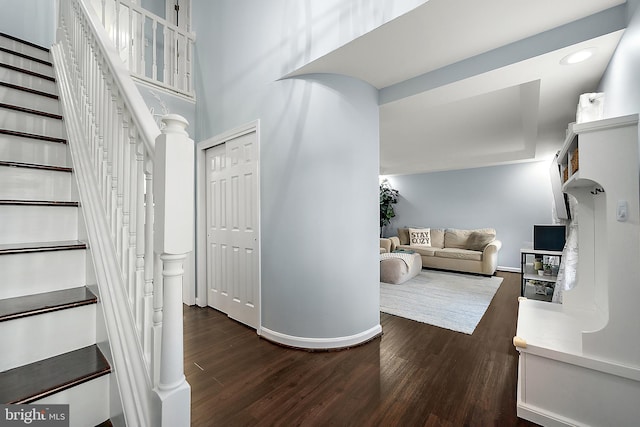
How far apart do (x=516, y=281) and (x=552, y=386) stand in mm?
4068

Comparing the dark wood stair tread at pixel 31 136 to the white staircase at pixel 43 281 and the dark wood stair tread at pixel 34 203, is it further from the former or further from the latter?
the dark wood stair tread at pixel 34 203

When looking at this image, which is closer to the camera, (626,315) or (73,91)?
(626,315)

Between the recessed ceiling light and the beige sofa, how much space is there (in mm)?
3982

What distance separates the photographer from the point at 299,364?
6.84 ft

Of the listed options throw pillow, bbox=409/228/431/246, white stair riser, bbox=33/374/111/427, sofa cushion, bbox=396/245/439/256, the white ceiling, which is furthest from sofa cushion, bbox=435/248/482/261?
white stair riser, bbox=33/374/111/427

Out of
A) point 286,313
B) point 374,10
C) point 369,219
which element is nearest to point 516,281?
point 369,219

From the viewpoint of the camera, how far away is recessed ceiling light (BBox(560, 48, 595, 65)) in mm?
1743

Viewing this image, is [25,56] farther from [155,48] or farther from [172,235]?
[172,235]

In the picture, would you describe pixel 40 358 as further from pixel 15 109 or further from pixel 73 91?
pixel 73 91

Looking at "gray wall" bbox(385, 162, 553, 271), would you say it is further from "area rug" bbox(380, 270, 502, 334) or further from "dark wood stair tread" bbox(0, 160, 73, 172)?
"dark wood stair tread" bbox(0, 160, 73, 172)

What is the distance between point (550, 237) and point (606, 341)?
2937 mm

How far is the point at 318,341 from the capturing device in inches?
91.4

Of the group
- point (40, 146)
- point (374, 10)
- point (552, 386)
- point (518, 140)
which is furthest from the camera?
point (518, 140)

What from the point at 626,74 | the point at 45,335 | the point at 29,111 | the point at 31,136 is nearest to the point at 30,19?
the point at 29,111
